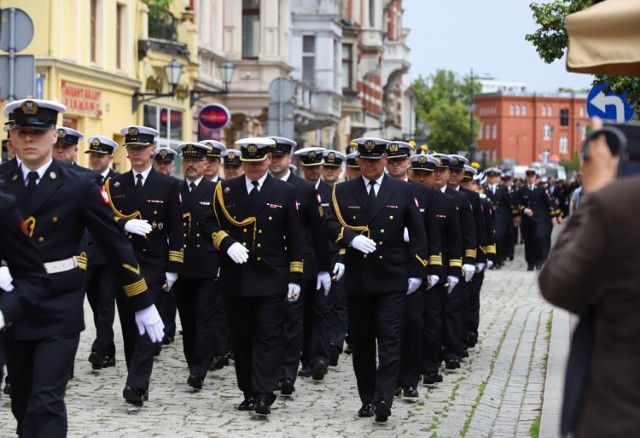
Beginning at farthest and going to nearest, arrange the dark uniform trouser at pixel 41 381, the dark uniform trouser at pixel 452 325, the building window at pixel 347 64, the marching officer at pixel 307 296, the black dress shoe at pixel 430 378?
1. the building window at pixel 347 64
2. the dark uniform trouser at pixel 452 325
3. the black dress shoe at pixel 430 378
4. the marching officer at pixel 307 296
5. the dark uniform trouser at pixel 41 381

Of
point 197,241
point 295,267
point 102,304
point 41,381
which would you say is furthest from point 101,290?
point 41,381

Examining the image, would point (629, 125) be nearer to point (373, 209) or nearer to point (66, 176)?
point (66, 176)

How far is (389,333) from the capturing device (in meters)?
11.5

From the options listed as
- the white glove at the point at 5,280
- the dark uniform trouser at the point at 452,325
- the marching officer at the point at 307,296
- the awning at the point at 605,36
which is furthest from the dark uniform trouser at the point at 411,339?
the white glove at the point at 5,280

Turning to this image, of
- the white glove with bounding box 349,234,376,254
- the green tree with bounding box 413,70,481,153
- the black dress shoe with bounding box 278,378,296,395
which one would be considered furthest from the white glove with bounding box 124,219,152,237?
the green tree with bounding box 413,70,481,153

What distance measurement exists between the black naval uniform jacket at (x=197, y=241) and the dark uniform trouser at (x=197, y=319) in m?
0.08

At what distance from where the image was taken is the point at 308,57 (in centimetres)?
5672

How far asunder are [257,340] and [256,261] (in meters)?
0.59

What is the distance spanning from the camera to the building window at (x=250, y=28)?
45812 millimetres

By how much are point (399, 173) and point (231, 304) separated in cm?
249

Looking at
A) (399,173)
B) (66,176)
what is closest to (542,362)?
(399,173)

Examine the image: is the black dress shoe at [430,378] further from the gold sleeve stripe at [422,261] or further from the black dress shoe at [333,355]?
the gold sleeve stripe at [422,261]

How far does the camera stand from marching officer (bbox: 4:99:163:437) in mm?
7773

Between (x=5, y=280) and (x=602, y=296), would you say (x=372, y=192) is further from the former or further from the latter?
(x=602, y=296)
